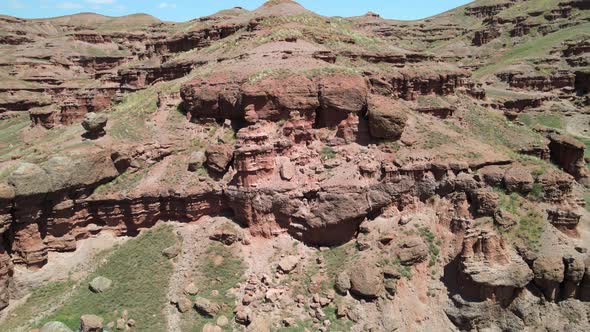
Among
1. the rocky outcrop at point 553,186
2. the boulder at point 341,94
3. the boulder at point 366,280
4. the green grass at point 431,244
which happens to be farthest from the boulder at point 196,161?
the rocky outcrop at point 553,186

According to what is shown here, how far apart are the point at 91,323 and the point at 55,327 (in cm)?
167

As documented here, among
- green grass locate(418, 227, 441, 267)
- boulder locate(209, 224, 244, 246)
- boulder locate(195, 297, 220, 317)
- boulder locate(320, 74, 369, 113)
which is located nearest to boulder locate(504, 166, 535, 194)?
green grass locate(418, 227, 441, 267)

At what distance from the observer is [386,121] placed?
27750 millimetres

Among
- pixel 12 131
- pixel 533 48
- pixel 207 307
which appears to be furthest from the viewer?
pixel 533 48

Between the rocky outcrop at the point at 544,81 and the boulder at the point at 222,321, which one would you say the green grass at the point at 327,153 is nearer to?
the boulder at the point at 222,321

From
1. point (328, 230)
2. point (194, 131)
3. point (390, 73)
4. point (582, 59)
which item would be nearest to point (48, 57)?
point (194, 131)

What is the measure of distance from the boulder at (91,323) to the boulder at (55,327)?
2.21 feet

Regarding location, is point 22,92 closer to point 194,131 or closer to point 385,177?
point 194,131

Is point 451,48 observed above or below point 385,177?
above

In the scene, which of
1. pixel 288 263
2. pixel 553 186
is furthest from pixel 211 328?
pixel 553 186

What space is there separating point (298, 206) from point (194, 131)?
11.3 m

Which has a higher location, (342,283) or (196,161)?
(196,161)

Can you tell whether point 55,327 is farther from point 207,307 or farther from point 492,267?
point 492,267

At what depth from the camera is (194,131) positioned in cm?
3200
